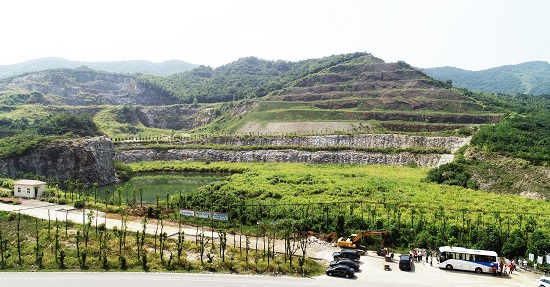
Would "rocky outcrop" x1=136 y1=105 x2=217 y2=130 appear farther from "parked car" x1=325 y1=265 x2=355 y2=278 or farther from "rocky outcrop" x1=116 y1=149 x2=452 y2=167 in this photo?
"parked car" x1=325 y1=265 x2=355 y2=278

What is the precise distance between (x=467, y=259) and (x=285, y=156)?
59688 mm

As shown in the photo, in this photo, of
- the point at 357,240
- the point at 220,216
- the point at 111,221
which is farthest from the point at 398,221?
the point at 111,221

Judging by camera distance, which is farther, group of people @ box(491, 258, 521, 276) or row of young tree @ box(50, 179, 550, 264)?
row of young tree @ box(50, 179, 550, 264)

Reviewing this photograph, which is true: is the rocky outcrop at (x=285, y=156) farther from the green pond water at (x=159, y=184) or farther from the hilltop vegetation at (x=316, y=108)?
the green pond water at (x=159, y=184)

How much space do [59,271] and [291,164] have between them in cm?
A: 5818

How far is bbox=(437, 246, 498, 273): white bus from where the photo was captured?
2678 cm

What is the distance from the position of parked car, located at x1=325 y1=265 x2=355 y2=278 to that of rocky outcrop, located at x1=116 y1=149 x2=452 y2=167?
168 ft

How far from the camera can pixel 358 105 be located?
404ft

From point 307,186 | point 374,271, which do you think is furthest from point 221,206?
point 374,271

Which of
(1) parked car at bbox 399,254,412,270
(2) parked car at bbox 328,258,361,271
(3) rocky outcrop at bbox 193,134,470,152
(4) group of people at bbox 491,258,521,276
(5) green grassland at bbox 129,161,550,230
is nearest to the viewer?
(2) parked car at bbox 328,258,361,271

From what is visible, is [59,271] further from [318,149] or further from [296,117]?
[296,117]

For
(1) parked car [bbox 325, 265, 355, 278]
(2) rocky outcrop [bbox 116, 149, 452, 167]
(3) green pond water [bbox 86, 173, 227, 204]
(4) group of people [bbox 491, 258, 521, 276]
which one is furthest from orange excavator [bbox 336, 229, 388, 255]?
(2) rocky outcrop [bbox 116, 149, 452, 167]

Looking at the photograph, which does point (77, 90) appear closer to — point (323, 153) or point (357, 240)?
point (323, 153)

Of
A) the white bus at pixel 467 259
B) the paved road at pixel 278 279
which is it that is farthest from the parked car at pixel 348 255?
the white bus at pixel 467 259
